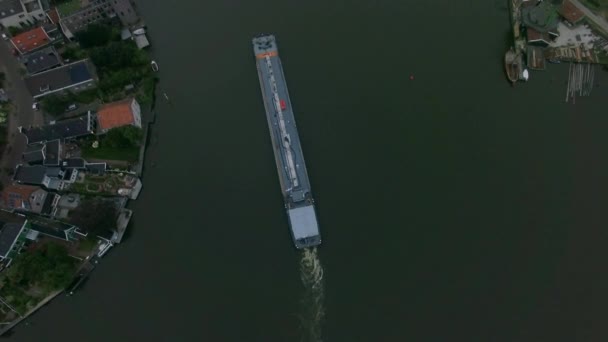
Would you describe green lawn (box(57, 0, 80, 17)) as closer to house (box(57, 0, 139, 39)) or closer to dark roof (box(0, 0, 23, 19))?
house (box(57, 0, 139, 39))

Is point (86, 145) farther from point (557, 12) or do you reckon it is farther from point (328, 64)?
point (557, 12)

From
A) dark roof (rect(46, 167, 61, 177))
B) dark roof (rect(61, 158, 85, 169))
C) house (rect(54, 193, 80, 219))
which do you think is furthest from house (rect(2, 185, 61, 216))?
dark roof (rect(61, 158, 85, 169))

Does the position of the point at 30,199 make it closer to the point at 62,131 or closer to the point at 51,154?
the point at 51,154

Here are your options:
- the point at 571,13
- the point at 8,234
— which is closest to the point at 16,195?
the point at 8,234

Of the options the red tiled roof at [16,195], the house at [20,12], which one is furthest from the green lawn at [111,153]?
the house at [20,12]

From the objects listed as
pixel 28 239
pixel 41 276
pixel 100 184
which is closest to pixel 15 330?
pixel 41 276

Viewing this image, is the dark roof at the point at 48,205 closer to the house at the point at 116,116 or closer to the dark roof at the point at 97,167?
the dark roof at the point at 97,167
